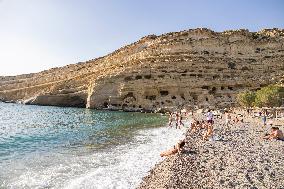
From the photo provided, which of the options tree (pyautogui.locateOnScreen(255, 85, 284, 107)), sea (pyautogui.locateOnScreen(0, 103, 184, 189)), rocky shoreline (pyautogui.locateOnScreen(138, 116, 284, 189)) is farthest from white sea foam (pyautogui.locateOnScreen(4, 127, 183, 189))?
tree (pyautogui.locateOnScreen(255, 85, 284, 107))

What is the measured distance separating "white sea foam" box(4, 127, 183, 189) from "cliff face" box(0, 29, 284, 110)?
50.4 metres

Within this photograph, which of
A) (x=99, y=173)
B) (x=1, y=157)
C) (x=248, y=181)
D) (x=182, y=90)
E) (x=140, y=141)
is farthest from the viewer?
(x=182, y=90)

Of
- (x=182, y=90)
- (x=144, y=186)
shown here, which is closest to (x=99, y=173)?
(x=144, y=186)

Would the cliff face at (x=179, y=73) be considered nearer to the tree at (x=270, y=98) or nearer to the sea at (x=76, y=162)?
the tree at (x=270, y=98)

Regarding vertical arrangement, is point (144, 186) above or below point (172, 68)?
below

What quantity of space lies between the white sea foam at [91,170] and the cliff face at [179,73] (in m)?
50.4

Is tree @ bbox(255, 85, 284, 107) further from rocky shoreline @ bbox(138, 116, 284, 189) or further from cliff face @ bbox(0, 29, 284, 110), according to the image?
rocky shoreline @ bbox(138, 116, 284, 189)

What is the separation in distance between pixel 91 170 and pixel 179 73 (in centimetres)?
5919

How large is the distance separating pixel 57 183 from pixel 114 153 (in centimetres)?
710

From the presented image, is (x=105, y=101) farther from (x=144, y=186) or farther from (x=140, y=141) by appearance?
(x=144, y=186)

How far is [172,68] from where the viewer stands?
73.9 m

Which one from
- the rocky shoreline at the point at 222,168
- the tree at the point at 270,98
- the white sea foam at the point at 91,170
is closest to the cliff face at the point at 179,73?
the tree at the point at 270,98

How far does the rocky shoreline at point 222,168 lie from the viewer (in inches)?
454

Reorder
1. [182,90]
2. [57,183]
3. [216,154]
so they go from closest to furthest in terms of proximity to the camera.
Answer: [57,183]
[216,154]
[182,90]
